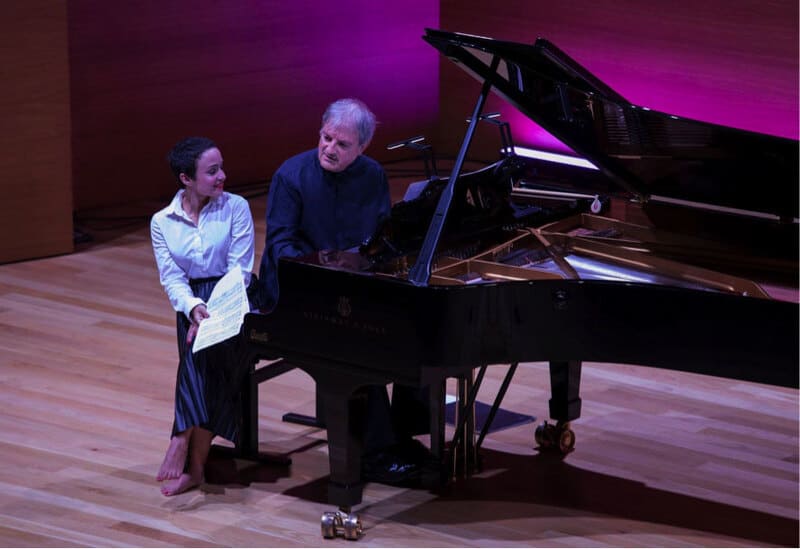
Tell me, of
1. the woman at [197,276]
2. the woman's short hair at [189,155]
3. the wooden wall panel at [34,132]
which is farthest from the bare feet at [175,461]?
the wooden wall panel at [34,132]

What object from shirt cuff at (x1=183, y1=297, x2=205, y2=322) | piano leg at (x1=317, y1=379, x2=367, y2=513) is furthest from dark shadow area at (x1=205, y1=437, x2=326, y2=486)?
shirt cuff at (x1=183, y1=297, x2=205, y2=322)

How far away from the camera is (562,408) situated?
4980 millimetres

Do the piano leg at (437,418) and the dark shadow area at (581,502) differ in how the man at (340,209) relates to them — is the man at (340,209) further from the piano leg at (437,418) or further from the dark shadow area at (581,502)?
the dark shadow area at (581,502)

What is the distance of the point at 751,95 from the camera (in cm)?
848

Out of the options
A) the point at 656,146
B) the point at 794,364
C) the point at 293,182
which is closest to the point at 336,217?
the point at 293,182

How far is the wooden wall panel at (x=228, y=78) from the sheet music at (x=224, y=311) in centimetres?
364

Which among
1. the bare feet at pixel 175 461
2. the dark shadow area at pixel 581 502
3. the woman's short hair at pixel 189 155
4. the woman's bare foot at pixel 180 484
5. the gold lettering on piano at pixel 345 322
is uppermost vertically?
the woman's short hair at pixel 189 155

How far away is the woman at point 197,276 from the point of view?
447 centimetres

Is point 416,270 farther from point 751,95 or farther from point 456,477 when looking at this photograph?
point 751,95

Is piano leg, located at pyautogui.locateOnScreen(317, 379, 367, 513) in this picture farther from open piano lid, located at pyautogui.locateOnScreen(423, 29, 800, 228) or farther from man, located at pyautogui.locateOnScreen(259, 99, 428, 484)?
open piano lid, located at pyautogui.locateOnScreen(423, 29, 800, 228)

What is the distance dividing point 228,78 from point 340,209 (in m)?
4.13

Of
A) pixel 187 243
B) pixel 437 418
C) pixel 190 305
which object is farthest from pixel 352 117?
pixel 437 418

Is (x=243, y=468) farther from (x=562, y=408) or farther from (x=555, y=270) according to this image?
(x=555, y=270)

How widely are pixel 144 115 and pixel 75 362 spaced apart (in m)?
2.73
